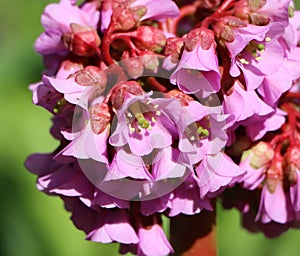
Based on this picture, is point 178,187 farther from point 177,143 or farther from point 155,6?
point 155,6

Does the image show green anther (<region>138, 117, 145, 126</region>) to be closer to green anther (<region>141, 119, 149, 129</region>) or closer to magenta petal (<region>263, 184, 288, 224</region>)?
green anther (<region>141, 119, 149, 129</region>)

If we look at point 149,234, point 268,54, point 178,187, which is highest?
point 268,54

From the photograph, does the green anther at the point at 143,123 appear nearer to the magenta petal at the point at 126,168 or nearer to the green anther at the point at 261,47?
the magenta petal at the point at 126,168

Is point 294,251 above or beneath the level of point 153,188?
beneath

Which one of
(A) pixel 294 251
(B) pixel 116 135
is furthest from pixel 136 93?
(A) pixel 294 251

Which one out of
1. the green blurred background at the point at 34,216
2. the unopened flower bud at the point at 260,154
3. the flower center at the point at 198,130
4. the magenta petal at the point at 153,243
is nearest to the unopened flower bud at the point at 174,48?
the flower center at the point at 198,130

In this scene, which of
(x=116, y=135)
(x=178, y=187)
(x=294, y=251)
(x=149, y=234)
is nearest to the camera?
(x=116, y=135)
